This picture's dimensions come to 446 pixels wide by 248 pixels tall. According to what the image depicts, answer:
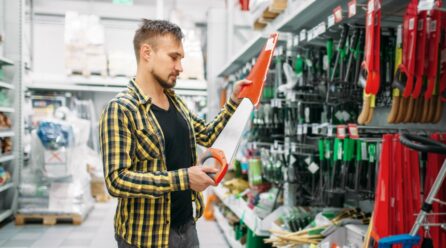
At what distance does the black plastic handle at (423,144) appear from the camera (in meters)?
1.31

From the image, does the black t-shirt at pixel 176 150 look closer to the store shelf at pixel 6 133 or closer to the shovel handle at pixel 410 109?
the shovel handle at pixel 410 109

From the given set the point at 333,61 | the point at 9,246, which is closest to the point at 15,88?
the point at 9,246

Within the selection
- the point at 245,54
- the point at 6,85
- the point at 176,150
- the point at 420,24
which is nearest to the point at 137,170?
the point at 176,150

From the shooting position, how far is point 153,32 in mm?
1700

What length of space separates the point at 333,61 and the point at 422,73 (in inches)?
32.8

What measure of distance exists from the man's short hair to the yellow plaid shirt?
0.63 ft

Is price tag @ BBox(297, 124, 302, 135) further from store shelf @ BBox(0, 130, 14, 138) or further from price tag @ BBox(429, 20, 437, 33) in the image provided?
store shelf @ BBox(0, 130, 14, 138)

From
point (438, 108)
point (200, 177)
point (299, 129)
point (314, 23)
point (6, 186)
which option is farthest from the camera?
point (6, 186)

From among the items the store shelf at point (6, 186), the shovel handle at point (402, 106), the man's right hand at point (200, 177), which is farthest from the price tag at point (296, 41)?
the store shelf at point (6, 186)

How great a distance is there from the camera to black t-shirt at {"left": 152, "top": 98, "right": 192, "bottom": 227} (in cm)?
173

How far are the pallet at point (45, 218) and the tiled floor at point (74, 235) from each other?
0.08 metres

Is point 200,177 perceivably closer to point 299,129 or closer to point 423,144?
point 423,144

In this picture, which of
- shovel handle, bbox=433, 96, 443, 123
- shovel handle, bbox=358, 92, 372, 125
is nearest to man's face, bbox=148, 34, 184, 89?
shovel handle, bbox=358, 92, 372, 125

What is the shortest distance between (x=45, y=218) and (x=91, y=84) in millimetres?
3120
